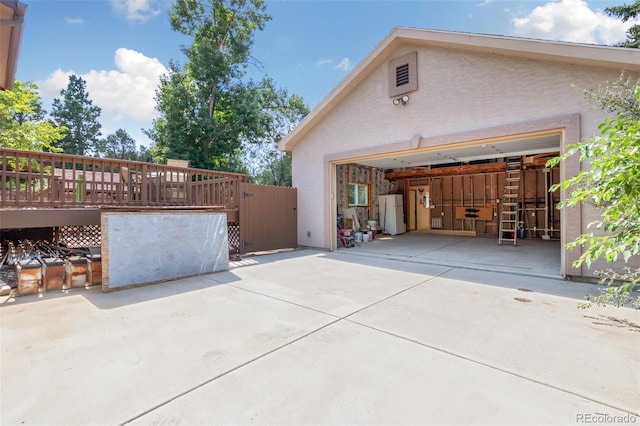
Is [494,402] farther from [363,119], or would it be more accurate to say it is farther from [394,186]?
[394,186]

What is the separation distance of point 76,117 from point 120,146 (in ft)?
44.5

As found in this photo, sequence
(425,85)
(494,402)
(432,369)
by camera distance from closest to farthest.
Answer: (494,402) → (432,369) → (425,85)

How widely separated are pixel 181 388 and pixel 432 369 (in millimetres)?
1950

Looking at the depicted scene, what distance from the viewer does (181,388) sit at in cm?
208

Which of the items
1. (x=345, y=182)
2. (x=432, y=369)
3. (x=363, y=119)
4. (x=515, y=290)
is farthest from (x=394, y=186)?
(x=432, y=369)

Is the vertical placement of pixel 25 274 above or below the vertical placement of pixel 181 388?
above

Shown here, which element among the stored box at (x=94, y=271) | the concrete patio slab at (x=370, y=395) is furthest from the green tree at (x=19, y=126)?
the concrete patio slab at (x=370, y=395)

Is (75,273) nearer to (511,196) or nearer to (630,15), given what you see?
(511,196)

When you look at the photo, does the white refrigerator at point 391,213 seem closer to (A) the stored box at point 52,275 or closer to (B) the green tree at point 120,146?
(A) the stored box at point 52,275

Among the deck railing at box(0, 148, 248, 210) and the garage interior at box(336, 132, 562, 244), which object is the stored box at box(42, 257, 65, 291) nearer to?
the deck railing at box(0, 148, 248, 210)

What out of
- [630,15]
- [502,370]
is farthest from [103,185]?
[630,15]

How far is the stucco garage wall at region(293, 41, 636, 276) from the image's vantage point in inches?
204

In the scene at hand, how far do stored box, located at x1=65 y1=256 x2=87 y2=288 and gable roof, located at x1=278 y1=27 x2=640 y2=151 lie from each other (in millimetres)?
6527

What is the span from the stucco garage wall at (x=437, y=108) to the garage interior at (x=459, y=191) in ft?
5.45
